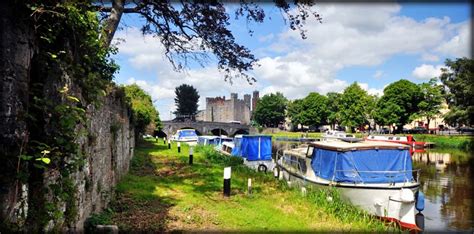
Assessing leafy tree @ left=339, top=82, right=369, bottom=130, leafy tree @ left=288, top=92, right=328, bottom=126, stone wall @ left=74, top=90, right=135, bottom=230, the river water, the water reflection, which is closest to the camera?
stone wall @ left=74, top=90, right=135, bottom=230

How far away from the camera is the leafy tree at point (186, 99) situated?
93062 millimetres

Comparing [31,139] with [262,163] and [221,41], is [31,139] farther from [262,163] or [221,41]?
[262,163]

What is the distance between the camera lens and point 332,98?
8638cm

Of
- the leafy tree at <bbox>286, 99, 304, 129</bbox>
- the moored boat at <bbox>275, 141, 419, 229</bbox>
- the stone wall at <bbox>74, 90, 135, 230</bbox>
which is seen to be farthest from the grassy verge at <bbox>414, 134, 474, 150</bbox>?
the stone wall at <bbox>74, 90, 135, 230</bbox>

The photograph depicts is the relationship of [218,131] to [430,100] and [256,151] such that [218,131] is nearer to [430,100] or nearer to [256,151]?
[430,100]

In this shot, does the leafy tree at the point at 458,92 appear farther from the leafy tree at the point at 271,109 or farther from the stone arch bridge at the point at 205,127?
the leafy tree at the point at 271,109

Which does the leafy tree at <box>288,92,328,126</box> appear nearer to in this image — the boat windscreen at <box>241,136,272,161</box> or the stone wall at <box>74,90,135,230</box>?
the boat windscreen at <box>241,136,272,161</box>

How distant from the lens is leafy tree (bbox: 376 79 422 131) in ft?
210

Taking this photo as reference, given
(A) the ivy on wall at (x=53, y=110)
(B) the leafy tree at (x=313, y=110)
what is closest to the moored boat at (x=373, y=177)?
(A) the ivy on wall at (x=53, y=110)

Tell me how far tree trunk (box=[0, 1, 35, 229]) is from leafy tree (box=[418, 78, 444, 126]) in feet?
217

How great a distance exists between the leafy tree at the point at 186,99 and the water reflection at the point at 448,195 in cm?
6732

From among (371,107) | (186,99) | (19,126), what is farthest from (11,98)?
(186,99)

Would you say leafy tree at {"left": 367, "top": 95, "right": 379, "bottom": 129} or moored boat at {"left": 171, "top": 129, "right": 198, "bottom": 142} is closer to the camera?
moored boat at {"left": 171, "top": 129, "right": 198, "bottom": 142}

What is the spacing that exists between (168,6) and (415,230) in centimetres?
989
